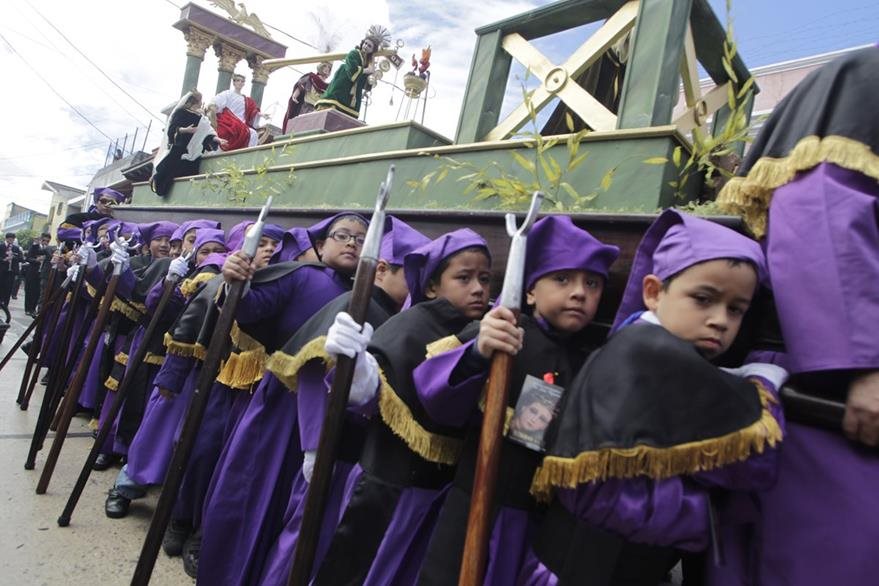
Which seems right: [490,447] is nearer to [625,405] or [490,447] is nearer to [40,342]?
[625,405]

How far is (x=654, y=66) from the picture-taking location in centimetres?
311

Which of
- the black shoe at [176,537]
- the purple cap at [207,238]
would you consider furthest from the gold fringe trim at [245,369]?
the purple cap at [207,238]

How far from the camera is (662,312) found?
5.10ft

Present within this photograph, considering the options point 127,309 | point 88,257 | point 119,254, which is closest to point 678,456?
point 119,254

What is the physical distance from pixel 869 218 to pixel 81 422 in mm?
6627

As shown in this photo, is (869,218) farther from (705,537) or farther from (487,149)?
(487,149)

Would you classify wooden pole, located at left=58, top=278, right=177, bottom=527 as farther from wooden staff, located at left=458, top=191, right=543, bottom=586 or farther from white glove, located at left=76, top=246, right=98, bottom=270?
wooden staff, located at left=458, top=191, right=543, bottom=586

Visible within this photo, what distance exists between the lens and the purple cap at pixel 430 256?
2275 mm

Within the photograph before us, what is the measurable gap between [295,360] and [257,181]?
4527 mm

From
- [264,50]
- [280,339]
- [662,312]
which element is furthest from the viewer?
[264,50]

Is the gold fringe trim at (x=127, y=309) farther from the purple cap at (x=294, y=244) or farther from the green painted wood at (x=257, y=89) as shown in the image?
the green painted wood at (x=257, y=89)

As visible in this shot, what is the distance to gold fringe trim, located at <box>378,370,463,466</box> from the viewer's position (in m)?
1.98

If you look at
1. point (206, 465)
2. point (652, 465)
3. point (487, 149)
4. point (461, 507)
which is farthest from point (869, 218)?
point (206, 465)

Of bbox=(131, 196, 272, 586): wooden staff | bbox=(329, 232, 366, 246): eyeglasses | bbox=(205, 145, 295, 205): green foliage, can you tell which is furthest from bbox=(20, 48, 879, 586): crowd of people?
bbox=(205, 145, 295, 205): green foliage
